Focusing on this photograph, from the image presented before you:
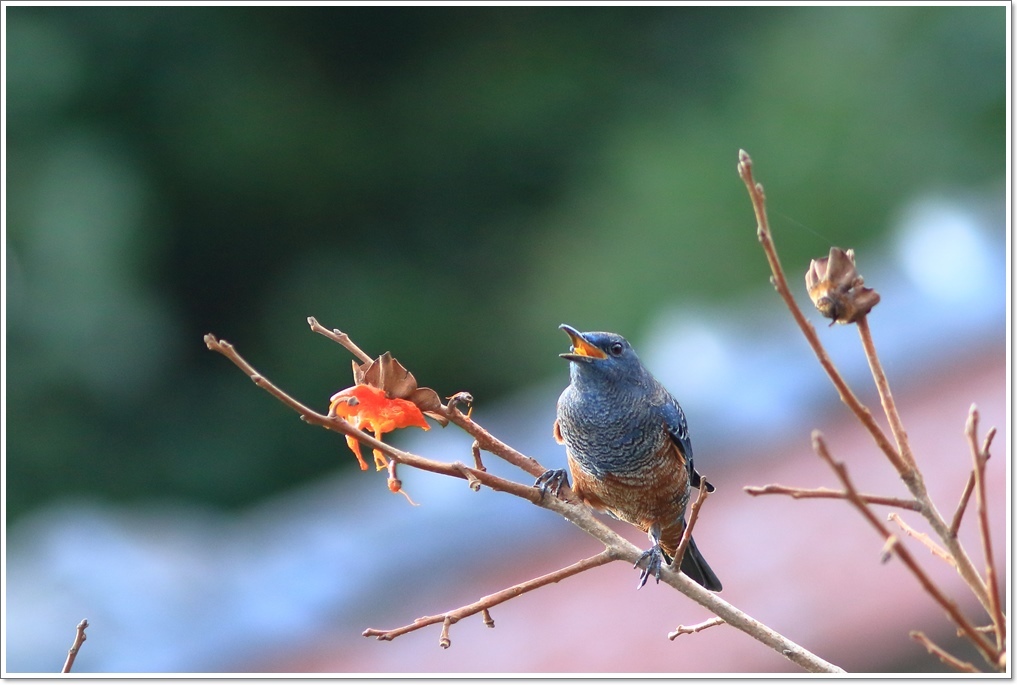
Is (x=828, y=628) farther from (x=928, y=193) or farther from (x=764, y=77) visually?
(x=764, y=77)

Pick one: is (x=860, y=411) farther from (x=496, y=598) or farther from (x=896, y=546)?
(x=496, y=598)

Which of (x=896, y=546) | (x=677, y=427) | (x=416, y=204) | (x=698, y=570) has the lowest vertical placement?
(x=896, y=546)

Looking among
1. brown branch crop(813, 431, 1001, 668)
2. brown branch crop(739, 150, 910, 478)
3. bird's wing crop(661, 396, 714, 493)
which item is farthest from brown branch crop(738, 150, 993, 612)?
bird's wing crop(661, 396, 714, 493)

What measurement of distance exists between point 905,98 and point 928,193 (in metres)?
1.77

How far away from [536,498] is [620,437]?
927 millimetres

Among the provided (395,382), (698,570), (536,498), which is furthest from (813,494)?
(698,570)

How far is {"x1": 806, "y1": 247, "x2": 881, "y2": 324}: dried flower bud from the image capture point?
3.36ft

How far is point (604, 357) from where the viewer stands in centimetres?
204

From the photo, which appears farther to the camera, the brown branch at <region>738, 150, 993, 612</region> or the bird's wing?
the bird's wing

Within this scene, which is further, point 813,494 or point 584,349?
point 584,349

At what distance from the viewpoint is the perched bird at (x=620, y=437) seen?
2.08 metres

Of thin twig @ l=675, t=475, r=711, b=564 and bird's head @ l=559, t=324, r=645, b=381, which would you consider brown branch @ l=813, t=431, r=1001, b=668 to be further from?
bird's head @ l=559, t=324, r=645, b=381

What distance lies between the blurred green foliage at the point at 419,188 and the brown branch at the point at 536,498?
6583 millimetres

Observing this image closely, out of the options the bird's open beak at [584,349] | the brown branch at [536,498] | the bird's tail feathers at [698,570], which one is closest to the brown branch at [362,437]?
the brown branch at [536,498]
